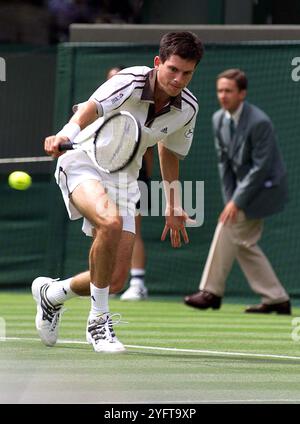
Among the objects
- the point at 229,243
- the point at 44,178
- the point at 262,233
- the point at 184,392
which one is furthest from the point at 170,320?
the point at 184,392

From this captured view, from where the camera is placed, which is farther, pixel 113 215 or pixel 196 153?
pixel 196 153

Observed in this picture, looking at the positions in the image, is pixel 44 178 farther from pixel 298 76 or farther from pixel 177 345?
pixel 177 345

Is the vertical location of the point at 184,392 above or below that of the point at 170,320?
above

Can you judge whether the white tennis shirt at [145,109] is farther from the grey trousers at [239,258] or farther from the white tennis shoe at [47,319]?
the grey trousers at [239,258]

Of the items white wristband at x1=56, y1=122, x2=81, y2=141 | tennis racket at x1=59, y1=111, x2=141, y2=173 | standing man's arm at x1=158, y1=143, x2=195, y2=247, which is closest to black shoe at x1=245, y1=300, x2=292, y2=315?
standing man's arm at x1=158, y1=143, x2=195, y2=247

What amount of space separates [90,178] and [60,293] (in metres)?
0.78

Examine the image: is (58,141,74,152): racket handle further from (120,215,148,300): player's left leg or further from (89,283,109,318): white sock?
(120,215,148,300): player's left leg

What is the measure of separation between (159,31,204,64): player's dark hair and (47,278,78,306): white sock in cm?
155

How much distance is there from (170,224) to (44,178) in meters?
6.42

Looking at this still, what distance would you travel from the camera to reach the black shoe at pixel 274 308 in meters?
12.4

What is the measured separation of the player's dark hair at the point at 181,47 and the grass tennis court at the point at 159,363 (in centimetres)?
179

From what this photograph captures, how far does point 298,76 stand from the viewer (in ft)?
44.8

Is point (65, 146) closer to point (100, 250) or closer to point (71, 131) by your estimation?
point (71, 131)

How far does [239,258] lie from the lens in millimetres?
12734
